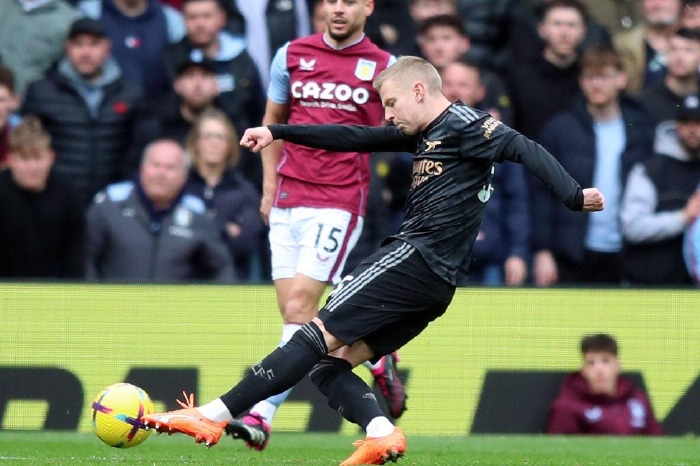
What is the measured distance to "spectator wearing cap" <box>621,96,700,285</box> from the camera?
10203mm

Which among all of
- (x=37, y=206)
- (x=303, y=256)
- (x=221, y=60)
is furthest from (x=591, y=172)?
(x=37, y=206)

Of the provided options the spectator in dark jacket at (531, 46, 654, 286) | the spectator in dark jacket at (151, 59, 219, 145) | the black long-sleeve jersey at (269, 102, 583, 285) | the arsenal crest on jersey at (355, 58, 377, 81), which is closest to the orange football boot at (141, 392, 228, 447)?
the black long-sleeve jersey at (269, 102, 583, 285)

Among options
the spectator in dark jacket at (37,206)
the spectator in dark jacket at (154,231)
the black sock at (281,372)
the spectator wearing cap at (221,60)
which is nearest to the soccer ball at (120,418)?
the black sock at (281,372)

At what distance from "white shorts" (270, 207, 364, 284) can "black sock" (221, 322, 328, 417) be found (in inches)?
57.6

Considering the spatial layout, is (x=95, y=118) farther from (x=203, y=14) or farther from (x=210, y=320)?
(x=210, y=320)

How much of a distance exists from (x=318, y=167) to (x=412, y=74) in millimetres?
1578

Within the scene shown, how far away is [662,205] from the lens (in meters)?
10.2

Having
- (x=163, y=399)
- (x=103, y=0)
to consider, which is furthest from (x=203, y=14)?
(x=163, y=399)

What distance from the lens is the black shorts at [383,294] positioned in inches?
250

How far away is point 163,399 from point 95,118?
2.34 m

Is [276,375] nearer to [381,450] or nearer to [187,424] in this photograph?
[187,424]

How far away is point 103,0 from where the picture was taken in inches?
432

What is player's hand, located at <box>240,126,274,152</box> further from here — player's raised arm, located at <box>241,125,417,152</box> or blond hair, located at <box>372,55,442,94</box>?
blond hair, located at <box>372,55,442,94</box>

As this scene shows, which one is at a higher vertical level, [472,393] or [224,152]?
[224,152]
